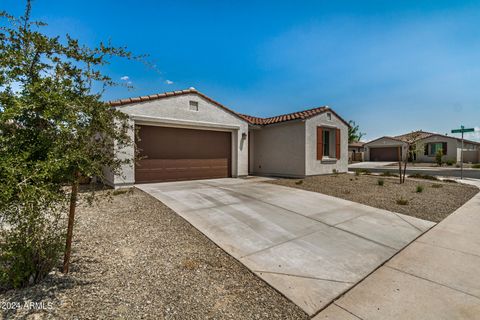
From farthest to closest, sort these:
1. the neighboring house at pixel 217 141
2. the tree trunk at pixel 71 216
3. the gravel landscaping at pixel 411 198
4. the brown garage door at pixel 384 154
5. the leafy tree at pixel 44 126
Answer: the brown garage door at pixel 384 154
the neighboring house at pixel 217 141
the gravel landscaping at pixel 411 198
the tree trunk at pixel 71 216
the leafy tree at pixel 44 126

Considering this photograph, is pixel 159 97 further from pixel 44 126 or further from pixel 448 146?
pixel 448 146

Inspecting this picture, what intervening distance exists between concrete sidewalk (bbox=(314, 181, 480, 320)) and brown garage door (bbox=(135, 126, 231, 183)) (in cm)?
762

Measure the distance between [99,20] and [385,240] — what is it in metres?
8.54

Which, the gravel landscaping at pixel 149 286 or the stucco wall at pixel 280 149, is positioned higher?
the stucco wall at pixel 280 149

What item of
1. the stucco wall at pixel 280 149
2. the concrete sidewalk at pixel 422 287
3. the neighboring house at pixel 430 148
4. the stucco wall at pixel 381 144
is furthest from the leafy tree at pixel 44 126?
the stucco wall at pixel 381 144

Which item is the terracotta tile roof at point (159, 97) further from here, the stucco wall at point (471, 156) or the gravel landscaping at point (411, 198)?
the stucco wall at point (471, 156)

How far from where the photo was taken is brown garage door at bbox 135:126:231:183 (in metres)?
8.71

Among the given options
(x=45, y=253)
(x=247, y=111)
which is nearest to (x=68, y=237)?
(x=45, y=253)

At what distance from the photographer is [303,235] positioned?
3932 mm

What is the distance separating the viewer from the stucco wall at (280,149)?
1138 cm

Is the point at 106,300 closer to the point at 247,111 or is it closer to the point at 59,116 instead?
the point at 59,116

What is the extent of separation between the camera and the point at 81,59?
2.39m

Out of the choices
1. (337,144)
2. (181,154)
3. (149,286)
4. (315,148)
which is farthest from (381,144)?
(149,286)

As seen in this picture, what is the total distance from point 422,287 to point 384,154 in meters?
35.3
